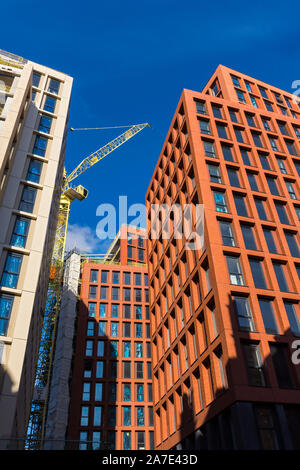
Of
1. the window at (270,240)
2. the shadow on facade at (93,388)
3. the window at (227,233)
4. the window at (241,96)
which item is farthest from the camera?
the shadow on facade at (93,388)

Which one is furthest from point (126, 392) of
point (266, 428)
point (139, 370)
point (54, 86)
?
point (54, 86)

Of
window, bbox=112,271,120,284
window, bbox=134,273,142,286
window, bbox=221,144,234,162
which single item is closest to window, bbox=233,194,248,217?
window, bbox=221,144,234,162

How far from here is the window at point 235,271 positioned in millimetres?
30828

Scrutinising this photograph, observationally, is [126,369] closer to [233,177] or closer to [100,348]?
[100,348]

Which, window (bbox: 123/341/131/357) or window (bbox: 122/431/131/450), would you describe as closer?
window (bbox: 122/431/131/450)

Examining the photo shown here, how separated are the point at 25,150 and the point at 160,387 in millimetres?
26426

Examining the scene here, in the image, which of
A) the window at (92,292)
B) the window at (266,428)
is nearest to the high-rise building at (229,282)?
the window at (266,428)

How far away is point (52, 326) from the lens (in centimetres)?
8225

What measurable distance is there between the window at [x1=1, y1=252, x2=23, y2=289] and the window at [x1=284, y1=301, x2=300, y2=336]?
20465 mm

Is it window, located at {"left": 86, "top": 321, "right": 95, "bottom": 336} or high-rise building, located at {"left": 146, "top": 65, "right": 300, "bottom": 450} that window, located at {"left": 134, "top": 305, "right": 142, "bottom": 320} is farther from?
high-rise building, located at {"left": 146, "top": 65, "right": 300, "bottom": 450}

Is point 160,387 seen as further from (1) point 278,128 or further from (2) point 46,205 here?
(1) point 278,128

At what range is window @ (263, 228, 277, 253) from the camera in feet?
113

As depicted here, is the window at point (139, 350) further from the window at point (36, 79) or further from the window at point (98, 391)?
the window at point (36, 79)

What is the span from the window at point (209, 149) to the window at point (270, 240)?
9538mm
